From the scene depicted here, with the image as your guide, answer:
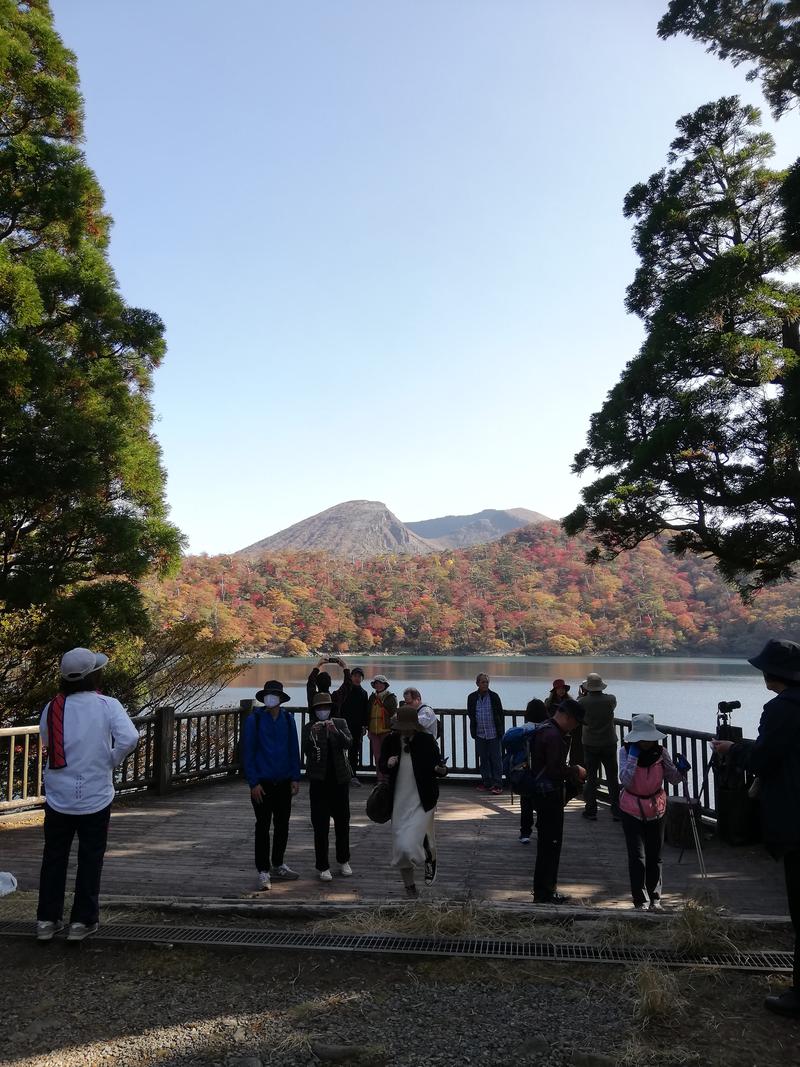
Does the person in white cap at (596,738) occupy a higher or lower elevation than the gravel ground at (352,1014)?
higher

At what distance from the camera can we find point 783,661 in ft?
11.8

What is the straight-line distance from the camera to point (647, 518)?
374 inches

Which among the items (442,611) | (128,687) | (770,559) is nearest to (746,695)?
(442,611)

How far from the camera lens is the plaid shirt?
994 cm

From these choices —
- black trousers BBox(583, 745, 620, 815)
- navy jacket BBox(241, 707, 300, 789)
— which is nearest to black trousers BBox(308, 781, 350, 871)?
navy jacket BBox(241, 707, 300, 789)

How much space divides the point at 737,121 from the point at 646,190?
1.36 meters

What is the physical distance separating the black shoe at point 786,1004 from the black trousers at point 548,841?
183 cm

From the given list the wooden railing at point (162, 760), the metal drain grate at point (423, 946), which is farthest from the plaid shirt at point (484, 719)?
the metal drain grate at point (423, 946)

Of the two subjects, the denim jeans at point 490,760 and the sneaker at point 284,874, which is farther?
the denim jeans at point 490,760

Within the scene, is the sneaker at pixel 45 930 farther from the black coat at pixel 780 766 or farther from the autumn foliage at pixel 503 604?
the autumn foliage at pixel 503 604

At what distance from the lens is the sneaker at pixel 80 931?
418 centimetres

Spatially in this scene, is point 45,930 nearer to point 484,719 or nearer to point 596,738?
point 596,738

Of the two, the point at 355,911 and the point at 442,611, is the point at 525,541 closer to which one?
the point at 442,611

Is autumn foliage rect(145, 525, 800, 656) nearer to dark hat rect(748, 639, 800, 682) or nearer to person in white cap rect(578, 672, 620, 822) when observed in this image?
person in white cap rect(578, 672, 620, 822)
